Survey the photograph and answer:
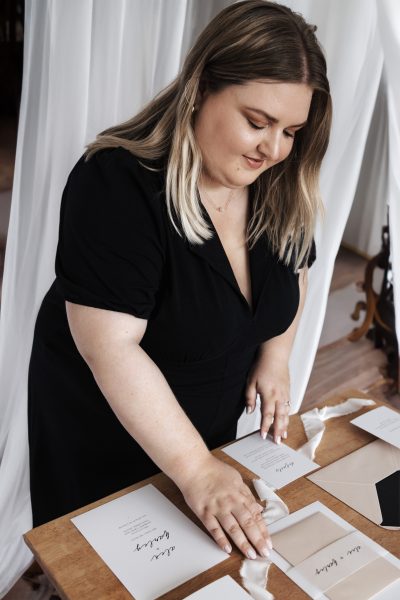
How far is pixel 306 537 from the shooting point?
99 centimetres

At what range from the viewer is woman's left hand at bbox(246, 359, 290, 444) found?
4.22 feet

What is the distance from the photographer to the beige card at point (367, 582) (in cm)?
89

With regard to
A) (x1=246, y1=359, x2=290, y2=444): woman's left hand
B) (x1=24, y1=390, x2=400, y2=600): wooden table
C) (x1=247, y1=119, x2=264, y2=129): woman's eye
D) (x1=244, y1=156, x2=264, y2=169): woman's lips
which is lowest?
(x1=24, y1=390, x2=400, y2=600): wooden table

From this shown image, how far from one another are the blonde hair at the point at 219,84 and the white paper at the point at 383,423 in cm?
41

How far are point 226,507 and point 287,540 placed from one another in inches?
4.0

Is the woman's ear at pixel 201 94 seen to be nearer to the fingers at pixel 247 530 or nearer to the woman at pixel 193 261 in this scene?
the woman at pixel 193 261

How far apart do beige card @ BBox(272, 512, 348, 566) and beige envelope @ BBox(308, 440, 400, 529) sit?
7 cm

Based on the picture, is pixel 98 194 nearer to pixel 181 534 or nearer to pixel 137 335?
pixel 137 335

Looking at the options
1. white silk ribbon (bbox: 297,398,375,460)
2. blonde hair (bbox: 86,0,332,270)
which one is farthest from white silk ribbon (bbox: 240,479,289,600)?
blonde hair (bbox: 86,0,332,270)

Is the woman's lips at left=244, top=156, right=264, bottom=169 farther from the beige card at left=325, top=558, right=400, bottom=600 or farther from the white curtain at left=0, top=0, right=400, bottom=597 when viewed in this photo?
the beige card at left=325, top=558, right=400, bottom=600

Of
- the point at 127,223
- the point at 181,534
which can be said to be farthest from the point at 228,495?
the point at 127,223

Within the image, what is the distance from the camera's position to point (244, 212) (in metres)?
1.34

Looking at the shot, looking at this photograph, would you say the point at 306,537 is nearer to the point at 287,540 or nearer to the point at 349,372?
the point at 287,540

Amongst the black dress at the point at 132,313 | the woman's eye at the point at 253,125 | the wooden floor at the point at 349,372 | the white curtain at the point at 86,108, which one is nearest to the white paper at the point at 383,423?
the black dress at the point at 132,313
